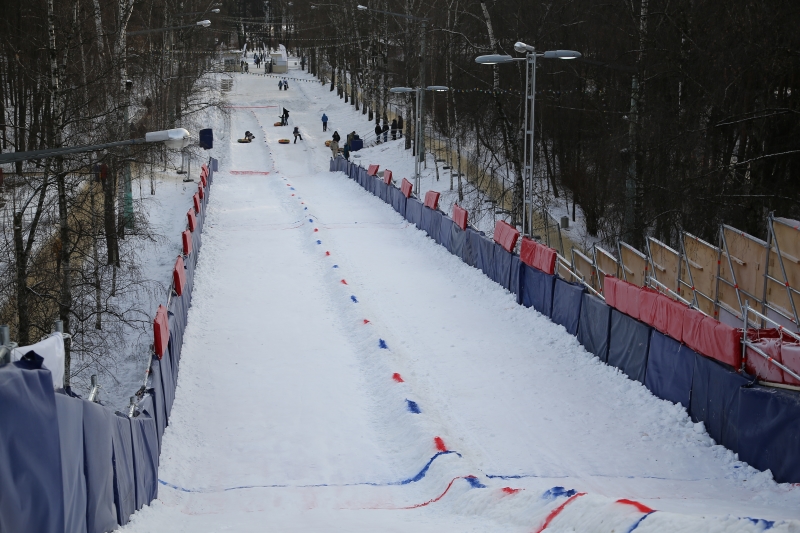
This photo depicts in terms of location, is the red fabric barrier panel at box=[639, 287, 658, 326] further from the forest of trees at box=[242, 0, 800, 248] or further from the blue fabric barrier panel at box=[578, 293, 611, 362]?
the forest of trees at box=[242, 0, 800, 248]

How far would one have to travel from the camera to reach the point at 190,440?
14.1m

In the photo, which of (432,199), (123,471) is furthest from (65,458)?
(432,199)

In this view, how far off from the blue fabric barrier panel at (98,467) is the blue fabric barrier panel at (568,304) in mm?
11331

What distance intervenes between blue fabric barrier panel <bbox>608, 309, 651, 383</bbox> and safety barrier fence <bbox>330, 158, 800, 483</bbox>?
0.7 inches

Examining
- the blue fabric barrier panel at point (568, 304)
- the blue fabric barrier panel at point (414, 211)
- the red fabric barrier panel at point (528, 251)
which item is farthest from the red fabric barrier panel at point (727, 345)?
the blue fabric barrier panel at point (414, 211)

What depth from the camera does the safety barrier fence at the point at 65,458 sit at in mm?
6375

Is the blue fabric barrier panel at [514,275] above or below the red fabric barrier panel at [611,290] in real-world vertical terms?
below

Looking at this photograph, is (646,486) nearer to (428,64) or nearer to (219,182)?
(219,182)

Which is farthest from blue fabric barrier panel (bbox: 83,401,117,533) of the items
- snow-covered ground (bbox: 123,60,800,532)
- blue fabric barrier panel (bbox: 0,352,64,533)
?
snow-covered ground (bbox: 123,60,800,532)

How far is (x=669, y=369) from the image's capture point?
1469 cm

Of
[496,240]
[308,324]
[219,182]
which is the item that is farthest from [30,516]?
[219,182]

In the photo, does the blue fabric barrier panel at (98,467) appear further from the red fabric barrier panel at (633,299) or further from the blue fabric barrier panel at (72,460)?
the red fabric barrier panel at (633,299)

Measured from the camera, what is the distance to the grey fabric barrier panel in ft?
30.1

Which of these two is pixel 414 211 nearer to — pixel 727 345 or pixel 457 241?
pixel 457 241
